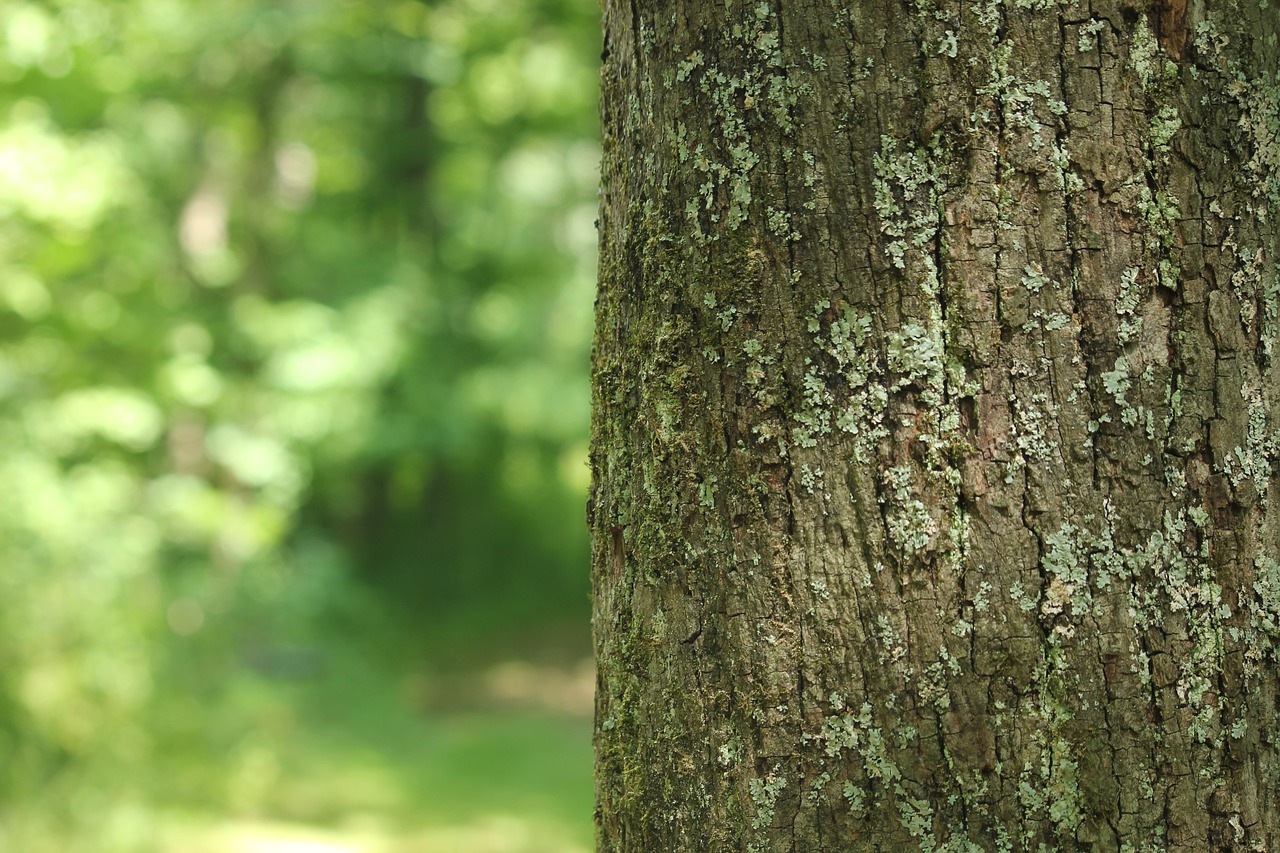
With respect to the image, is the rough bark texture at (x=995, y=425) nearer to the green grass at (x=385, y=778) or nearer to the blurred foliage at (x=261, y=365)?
the blurred foliage at (x=261, y=365)

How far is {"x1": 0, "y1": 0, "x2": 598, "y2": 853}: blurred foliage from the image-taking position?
524cm

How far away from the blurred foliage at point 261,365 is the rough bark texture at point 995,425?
179 inches

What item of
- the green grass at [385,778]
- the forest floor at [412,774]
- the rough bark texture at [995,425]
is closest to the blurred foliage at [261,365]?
the green grass at [385,778]

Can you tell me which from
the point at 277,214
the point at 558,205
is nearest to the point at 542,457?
the point at 558,205

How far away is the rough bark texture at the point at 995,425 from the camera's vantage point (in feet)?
3.48

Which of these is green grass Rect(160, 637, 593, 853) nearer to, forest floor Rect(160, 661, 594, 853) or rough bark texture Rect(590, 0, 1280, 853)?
forest floor Rect(160, 661, 594, 853)

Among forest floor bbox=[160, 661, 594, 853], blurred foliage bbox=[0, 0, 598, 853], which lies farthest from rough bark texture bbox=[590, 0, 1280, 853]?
forest floor bbox=[160, 661, 594, 853]

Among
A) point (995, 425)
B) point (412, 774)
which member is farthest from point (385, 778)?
point (995, 425)

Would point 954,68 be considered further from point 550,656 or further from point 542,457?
point 542,457

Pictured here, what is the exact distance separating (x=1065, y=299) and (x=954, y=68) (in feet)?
0.83

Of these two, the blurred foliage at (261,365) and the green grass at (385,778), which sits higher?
the blurred foliage at (261,365)

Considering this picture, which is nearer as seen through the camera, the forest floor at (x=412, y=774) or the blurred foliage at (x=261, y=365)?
the blurred foliage at (x=261, y=365)

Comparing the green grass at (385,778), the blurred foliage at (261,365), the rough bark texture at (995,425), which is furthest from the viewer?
the green grass at (385,778)

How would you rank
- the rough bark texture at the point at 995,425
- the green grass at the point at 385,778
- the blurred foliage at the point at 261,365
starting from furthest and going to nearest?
the green grass at the point at 385,778 → the blurred foliage at the point at 261,365 → the rough bark texture at the point at 995,425
